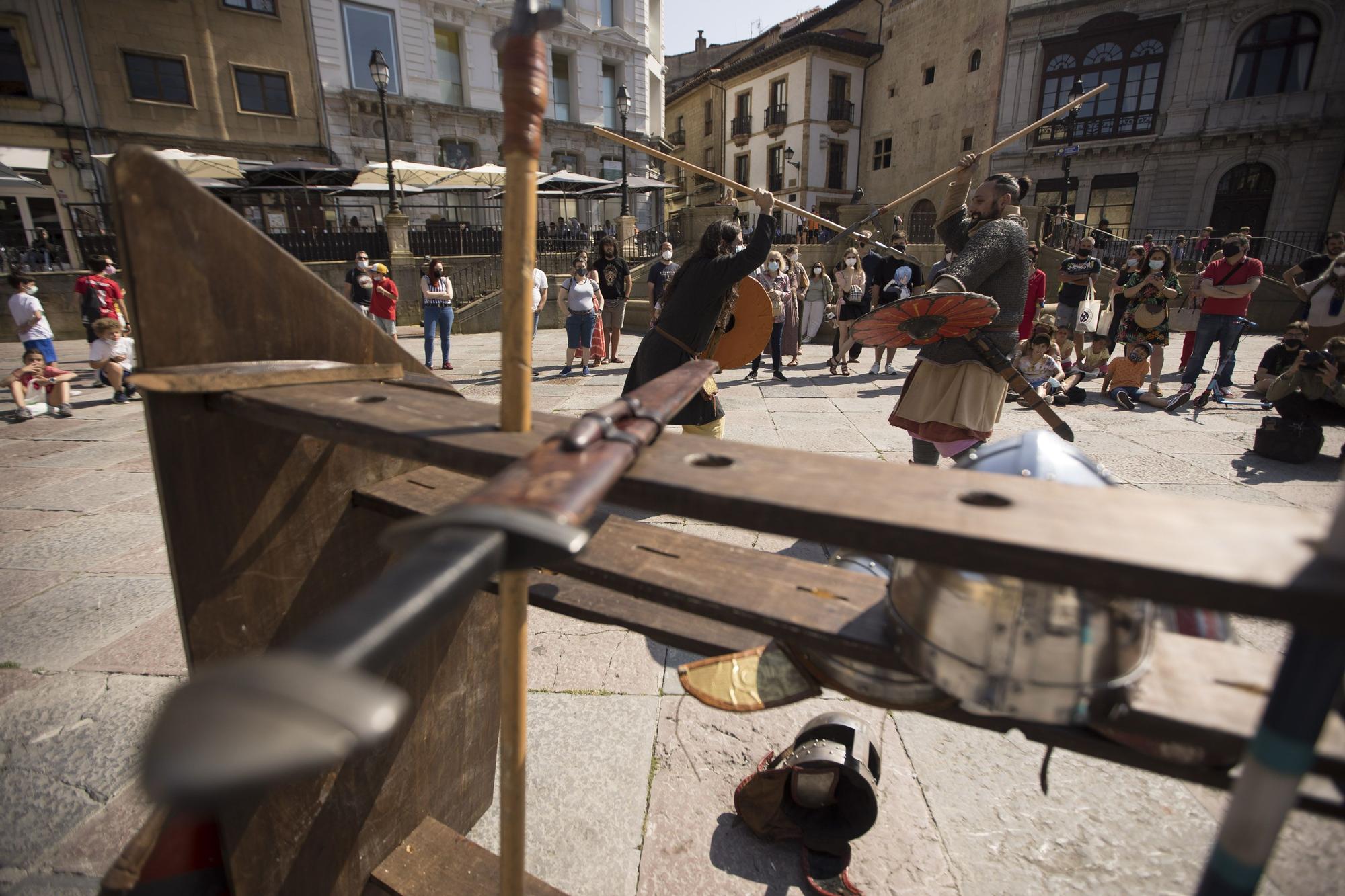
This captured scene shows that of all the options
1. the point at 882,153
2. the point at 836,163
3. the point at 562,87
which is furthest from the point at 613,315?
the point at 836,163

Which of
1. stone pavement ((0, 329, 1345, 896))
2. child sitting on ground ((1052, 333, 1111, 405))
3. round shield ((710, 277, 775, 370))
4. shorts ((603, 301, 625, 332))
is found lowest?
stone pavement ((0, 329, 1345, 896))

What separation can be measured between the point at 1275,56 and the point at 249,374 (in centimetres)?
2987

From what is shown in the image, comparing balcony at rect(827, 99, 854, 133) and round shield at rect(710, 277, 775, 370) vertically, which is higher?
balcony at rect(827, 99, 854, 133)

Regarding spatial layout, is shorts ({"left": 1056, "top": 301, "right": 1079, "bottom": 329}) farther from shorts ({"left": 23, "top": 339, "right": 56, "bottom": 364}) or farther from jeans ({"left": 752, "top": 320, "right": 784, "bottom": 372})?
shorts ({"left": 23, "top": 339, "right": 56, "bottom": 364})

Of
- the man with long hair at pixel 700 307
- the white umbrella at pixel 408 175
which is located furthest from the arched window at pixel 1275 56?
the man with long hair at pixel 700 307

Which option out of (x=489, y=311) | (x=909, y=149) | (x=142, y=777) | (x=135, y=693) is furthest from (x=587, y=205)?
(x=142, y=777)

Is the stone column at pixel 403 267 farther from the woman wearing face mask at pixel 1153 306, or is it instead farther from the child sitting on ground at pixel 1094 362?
the woman wearing face mask at pixel 1153 306

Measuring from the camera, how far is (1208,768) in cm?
86

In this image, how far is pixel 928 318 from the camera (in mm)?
3043

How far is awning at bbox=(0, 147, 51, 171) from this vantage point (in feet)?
52.9

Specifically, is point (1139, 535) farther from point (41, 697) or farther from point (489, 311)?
point (489, 311)

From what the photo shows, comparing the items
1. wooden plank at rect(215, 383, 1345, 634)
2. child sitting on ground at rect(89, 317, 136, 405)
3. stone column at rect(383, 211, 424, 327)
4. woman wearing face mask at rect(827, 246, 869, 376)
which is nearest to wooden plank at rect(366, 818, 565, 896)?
wooden plank at rect(215, 383, 1345, 634)

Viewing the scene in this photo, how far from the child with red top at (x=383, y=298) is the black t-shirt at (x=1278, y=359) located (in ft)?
34.6

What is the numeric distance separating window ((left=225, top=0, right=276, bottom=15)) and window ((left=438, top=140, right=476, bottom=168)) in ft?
18.9
